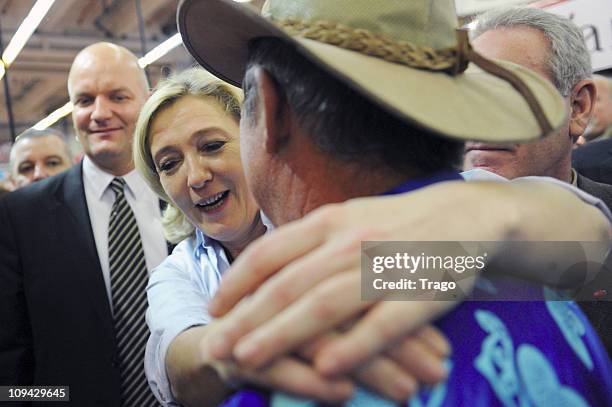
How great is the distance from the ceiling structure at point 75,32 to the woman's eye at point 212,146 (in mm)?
4385

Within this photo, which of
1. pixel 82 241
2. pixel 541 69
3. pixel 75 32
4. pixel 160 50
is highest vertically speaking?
pixel 541 69

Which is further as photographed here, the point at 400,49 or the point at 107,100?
the point at 107,100

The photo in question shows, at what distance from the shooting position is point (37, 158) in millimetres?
3041

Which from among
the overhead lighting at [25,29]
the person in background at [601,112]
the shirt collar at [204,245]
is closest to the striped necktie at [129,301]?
the shirt collar at [204,245]

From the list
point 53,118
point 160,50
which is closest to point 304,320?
point 160,50

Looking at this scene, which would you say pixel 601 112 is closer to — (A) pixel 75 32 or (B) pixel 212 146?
(B) pixel 212 146

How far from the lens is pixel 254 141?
0.65 metres

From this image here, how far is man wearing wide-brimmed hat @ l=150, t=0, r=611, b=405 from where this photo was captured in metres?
0.43

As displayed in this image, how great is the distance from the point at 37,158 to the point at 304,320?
2.94 meters

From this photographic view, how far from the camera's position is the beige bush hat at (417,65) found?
0.53m

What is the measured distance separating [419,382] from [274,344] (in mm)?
111

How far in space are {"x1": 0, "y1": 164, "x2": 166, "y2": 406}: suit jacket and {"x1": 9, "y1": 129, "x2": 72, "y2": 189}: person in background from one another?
4.43 ft

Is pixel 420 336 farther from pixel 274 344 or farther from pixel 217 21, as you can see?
pixel 217 21

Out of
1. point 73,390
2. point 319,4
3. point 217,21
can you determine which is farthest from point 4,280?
point 319,4
